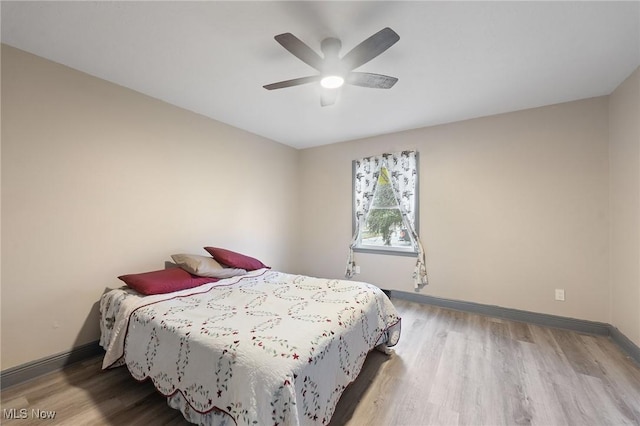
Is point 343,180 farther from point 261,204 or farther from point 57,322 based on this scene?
point 57,322

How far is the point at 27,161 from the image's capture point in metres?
1.93

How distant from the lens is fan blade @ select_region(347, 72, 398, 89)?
1844mm

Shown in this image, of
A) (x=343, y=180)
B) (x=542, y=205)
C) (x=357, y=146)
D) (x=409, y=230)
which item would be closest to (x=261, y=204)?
(x=343, y=180)

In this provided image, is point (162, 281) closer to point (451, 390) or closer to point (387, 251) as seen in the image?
point (451, 390)

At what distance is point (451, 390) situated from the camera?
1.80 meters

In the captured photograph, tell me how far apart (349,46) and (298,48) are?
512mm

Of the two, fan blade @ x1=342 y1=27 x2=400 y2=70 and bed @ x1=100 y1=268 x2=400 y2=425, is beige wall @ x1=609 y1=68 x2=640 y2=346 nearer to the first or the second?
bed @ x1=100 y1=268 x2=400 y2=425

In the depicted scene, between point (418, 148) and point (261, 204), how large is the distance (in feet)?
8.10

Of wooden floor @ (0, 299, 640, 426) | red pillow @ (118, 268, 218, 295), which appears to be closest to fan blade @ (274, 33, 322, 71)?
red pillow @ (118, 268, 218, 295)

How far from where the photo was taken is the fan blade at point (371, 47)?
1.43 metres

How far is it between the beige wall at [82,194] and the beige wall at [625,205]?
13.8 feet

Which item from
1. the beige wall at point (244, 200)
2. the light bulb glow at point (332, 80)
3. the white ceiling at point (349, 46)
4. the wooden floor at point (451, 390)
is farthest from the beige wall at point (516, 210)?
the light bulb glow at point (332, 80)

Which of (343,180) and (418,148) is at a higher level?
(418,148)

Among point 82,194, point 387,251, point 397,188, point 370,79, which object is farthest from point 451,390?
point 82,194
